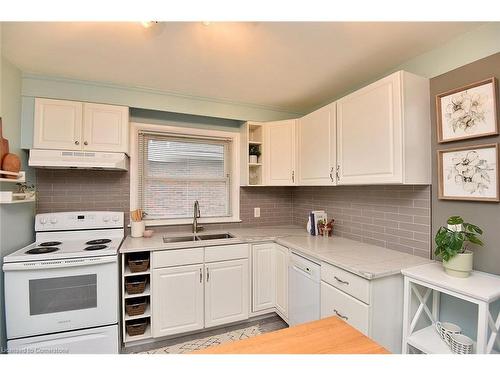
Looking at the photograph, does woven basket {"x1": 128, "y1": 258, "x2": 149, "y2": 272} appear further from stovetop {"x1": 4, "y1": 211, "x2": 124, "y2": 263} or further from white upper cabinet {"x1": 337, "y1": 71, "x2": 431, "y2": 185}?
white upper cabinet {"x1": 337, "y1": 71, "x2": 431, "y2": 185}

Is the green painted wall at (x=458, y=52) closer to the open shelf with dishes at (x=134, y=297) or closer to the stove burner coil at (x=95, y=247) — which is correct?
the open shelf with dishes at (x=134, y=297)

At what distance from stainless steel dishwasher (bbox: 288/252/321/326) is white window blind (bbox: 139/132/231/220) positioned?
3.81 ft

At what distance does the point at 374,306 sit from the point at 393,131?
1.12 meters

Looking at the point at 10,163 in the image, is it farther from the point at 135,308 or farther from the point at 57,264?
the point at 135,308

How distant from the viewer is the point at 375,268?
4.66ft

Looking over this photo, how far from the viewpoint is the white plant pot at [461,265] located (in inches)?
50.0

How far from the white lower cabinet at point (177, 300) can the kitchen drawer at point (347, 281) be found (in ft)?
3.58

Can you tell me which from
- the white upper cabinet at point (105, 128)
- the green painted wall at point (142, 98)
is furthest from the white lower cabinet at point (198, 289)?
the green painted wall at point (142, 98)

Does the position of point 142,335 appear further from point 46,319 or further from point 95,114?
point 95,114

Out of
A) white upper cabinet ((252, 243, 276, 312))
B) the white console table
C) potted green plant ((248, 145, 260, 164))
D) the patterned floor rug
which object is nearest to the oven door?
the patterned floor rug

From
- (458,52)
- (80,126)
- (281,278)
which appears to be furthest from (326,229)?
(80,126)

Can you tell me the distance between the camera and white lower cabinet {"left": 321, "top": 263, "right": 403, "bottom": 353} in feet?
4.43

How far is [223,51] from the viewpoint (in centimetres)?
163
